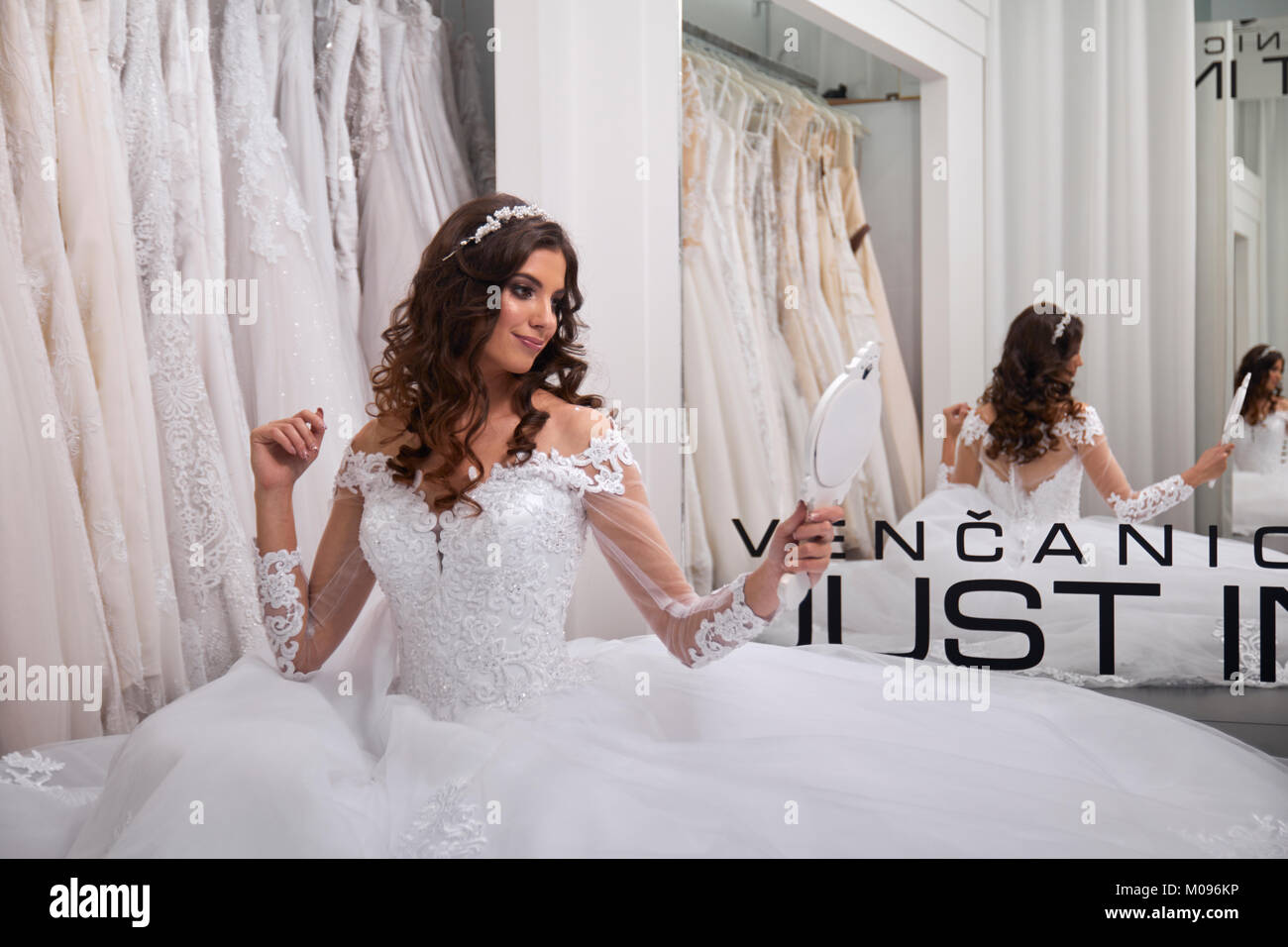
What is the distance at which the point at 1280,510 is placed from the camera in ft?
6.68

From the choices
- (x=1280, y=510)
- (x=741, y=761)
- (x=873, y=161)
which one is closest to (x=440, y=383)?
(x=741, y=761)

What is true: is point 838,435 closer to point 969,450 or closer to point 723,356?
point 969,450

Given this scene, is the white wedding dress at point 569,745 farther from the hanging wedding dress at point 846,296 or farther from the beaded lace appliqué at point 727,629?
the hanging wedding dress at point 846,296

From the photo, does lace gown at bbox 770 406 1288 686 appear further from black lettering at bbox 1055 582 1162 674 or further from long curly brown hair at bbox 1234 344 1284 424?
long curly brown hair at bbox 1234 344 1284 424

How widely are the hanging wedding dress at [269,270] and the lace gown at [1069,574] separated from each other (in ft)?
3.91

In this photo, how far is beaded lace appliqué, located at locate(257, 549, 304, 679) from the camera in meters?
1.60

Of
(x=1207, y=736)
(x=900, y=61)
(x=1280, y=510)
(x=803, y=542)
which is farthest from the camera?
(x=900, y=61)

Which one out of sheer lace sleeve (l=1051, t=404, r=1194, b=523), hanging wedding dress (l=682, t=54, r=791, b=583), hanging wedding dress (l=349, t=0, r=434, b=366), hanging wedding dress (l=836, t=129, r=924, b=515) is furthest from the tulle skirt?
hanging wedding dress (l=349, t=0, r=434, b=366)

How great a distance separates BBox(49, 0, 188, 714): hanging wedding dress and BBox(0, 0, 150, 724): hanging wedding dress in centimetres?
4

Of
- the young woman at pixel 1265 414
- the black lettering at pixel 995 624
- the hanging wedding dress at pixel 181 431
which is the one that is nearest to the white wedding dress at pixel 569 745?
the black lettering at pixel 995 624

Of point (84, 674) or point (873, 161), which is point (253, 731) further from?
point (873, 161)

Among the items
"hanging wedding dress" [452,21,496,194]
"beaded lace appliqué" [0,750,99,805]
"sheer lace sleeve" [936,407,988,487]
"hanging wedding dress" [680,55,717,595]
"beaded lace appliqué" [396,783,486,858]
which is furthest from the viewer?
"hanging wedding dress" [452,21,496,194]

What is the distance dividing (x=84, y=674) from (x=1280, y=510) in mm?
2139
